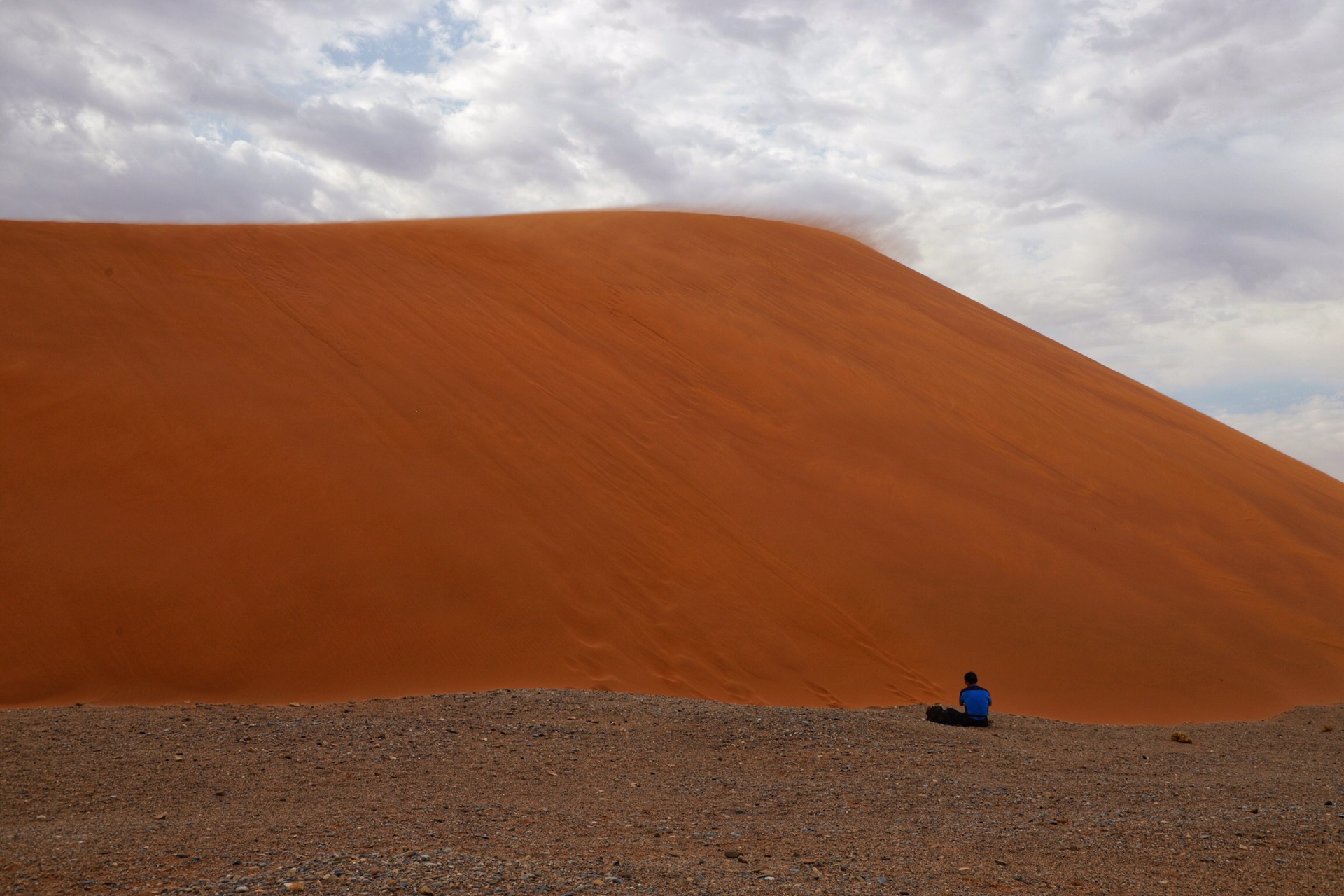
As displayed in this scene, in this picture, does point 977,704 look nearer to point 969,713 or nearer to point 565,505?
point 969,713

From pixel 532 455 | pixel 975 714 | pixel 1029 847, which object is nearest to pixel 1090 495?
pixel 975 714

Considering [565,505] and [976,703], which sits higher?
[565,505]

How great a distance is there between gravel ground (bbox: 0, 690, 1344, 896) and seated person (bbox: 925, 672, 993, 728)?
116 mm

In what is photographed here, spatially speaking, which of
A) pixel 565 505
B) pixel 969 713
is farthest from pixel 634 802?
pixel 565 505

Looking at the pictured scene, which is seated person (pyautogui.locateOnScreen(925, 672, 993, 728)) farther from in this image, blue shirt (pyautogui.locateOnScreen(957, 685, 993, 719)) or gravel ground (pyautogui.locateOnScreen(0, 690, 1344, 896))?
gravel ground (pyautogui.locateOnScreen(0, 690, 1344, 896))

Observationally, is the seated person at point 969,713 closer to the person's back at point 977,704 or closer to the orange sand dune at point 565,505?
the person's back at point 977,704

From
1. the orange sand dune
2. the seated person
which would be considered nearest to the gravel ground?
the seated person

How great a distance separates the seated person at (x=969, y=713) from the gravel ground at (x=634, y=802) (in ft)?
0.38

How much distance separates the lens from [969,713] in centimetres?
698

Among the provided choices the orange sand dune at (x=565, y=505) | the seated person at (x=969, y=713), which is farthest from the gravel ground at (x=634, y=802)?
the orange sand dune at (x=565, y=505)

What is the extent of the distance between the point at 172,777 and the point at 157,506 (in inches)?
143

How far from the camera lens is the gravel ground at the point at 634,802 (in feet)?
11.4

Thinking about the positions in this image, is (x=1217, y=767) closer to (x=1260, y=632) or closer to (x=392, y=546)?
(x=1260, y=632)

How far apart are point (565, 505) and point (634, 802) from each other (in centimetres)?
444
